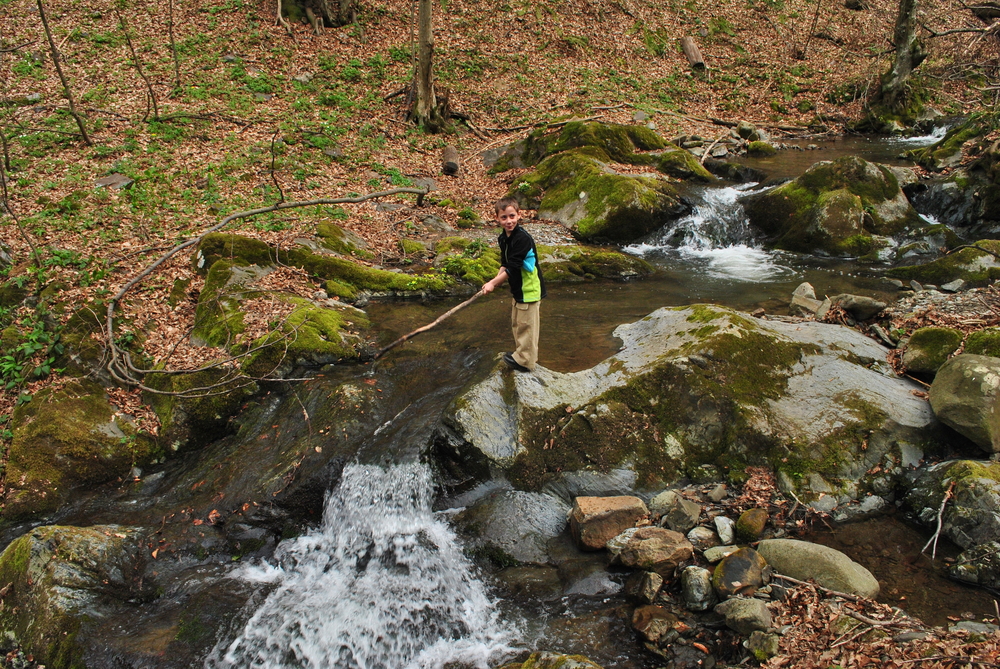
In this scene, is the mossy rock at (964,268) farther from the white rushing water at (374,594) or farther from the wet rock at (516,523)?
the white rushing water at (374,594)

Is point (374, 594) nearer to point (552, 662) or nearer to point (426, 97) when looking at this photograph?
point (552, 662)

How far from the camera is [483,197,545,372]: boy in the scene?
5.25m

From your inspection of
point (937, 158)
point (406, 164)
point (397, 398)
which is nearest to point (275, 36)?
point (406, 164)

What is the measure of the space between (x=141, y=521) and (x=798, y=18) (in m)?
31.4

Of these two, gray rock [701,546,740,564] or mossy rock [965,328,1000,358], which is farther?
mossy rock [965,328,1000,358]

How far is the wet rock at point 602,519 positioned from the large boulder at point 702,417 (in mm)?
438

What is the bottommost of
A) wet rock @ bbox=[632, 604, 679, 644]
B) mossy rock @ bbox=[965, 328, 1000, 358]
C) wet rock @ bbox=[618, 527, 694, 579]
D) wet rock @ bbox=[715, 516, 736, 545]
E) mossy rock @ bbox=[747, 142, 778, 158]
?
wet rock @ bbox=[632, 604, 679, 644]

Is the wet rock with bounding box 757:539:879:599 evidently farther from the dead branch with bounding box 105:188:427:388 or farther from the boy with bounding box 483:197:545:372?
the dead branch with bounding box 105:188:427:388

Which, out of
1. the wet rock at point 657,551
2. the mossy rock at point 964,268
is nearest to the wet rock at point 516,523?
the wet rock at point 657,551

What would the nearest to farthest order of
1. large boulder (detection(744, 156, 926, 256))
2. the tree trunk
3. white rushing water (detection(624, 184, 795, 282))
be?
large boulder (detection(744, 156, 926, 256))
white rushing water (detection(624, 184, 795, 282))
the tree trunk

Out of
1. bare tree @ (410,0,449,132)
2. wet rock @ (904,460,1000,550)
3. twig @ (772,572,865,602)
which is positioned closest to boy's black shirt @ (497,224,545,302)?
twig @ (772,572,865,602)

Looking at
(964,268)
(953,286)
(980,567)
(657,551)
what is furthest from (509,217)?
(964,268)

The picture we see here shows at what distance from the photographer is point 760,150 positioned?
54.3 ft

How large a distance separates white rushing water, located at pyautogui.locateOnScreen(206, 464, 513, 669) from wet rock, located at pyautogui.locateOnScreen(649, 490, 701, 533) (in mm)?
1657
